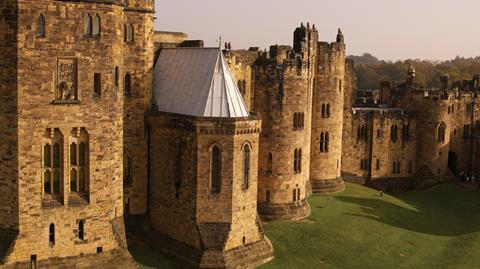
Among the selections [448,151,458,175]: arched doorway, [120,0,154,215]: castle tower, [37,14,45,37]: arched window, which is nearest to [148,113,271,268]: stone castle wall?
[120,0,154,215]: castle tower

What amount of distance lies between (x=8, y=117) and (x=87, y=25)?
17.7 ft

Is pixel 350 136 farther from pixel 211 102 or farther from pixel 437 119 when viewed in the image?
pixel 211 102

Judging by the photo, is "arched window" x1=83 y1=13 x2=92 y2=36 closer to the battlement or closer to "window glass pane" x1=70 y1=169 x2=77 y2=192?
"window glass pane" x1=70 y1=169 x2=77 y2=192

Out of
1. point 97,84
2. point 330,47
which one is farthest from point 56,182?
point 330,47

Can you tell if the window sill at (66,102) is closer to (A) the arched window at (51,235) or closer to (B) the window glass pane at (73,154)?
(B) the window glass pane at (73,154)

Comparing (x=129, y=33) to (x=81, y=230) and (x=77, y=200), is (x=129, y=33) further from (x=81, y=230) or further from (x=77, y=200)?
(x=81, y=230)

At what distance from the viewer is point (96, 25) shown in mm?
26922

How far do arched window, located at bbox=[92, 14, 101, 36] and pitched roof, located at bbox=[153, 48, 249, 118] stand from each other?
21.1 feet

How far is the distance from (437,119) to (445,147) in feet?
10.2

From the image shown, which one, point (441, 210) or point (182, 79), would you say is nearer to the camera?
point (182, 79)

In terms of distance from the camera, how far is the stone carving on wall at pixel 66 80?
26.2m

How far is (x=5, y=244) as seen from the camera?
84.6 feet

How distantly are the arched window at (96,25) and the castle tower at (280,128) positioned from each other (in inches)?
560

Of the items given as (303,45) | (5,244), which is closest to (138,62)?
(5,244)
